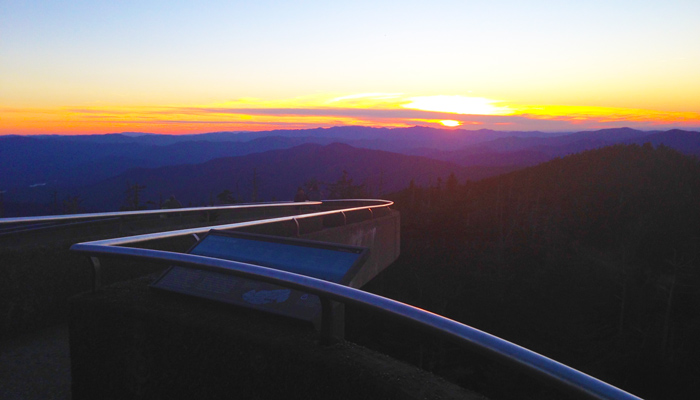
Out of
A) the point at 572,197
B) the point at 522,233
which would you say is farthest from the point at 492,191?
the point at 522,233

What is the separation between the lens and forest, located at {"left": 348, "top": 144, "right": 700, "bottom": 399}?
127 ft

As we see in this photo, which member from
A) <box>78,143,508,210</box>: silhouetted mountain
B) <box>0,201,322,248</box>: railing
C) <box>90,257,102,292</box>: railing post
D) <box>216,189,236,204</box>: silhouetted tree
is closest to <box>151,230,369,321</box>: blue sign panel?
<box>90,257,102,292</box>: railing post

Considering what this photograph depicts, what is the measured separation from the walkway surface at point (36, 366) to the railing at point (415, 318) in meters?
1.37

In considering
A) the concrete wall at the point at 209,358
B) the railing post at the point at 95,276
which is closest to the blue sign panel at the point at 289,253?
the concrete wall at the point at 209,358

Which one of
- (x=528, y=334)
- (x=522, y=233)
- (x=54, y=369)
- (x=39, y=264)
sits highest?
(x=39, y=264)

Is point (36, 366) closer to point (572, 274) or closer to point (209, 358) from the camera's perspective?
point (209, 358)

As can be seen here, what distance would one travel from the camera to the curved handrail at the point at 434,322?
1.41 meters

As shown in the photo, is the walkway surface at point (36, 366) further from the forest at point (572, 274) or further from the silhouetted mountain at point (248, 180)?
the silhouetted mountain at point (248, 180)

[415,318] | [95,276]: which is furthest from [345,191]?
[415,318]

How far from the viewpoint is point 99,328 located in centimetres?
277

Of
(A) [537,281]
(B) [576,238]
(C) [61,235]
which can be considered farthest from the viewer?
(B) [576,238]

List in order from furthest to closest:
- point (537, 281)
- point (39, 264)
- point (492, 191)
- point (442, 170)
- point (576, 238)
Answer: point (442, 170) < point (492, 191) < point (576, 238) < point (537, 281) < point (39, 264)

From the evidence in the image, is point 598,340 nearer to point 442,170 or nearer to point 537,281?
point 537,281

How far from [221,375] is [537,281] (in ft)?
181
